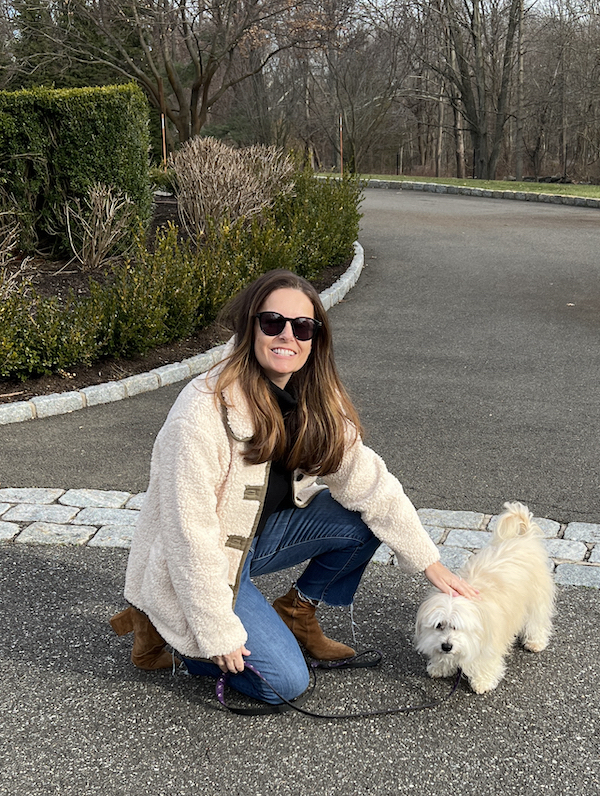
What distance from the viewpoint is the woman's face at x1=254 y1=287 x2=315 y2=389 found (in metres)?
3.07

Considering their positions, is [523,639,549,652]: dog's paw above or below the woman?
below

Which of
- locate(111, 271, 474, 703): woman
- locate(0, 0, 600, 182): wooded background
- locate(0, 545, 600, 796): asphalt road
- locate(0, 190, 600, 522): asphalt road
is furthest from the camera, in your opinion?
locate(0, 0, 600, 182): wooded background

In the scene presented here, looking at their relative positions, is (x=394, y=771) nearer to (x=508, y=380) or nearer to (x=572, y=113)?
(x=508, y=380)

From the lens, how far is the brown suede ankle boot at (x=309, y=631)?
3.47 meters

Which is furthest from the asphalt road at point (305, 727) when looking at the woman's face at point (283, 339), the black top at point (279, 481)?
the woman's face at point (283, 339)

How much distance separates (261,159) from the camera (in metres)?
11.7

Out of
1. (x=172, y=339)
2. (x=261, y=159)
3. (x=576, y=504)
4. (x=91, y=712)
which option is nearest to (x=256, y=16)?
(x=261, y=159)

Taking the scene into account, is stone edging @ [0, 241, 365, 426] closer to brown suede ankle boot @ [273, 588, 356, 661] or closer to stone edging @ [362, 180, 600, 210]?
brown suede ankle boot @ [273, 588, 356, 661]

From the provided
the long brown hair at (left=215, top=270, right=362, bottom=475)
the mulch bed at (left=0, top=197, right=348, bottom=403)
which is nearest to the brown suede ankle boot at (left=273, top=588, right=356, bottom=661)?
the long brown hair at (left=215, top=270, right=362, bottom=475)

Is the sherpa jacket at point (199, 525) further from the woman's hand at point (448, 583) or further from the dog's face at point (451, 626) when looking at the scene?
the dog's face at point (451, 626)

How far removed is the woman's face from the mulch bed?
4035 mm

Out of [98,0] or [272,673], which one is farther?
[98,0]

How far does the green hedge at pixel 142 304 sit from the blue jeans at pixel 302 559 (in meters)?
3.99

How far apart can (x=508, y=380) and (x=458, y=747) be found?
15.8ft
